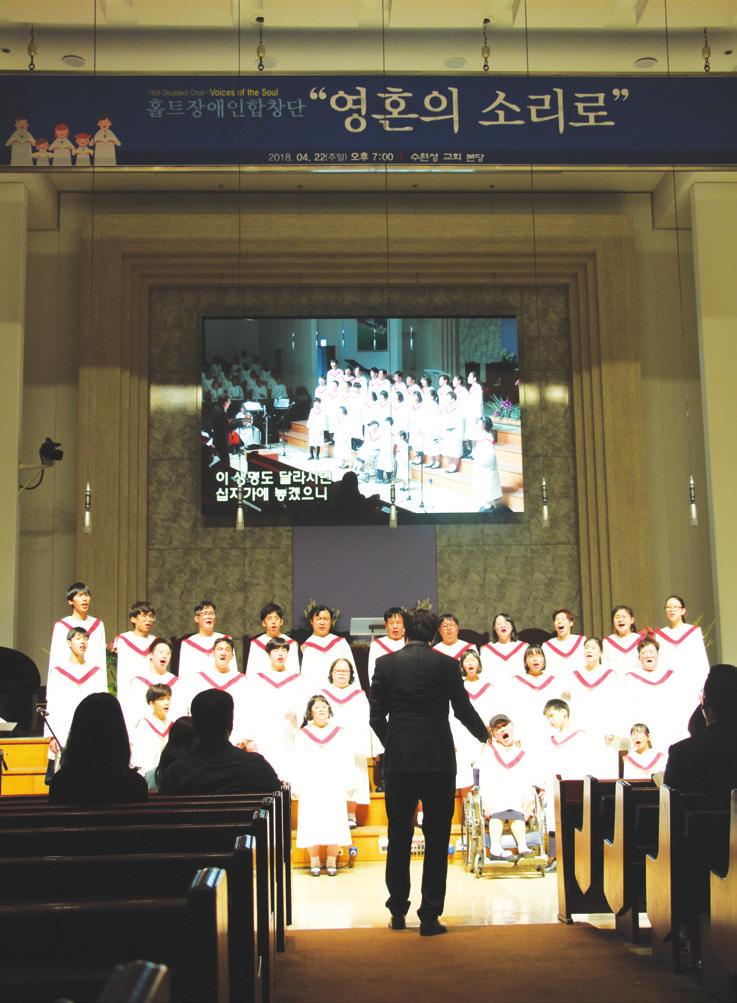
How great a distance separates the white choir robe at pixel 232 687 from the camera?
909 cm

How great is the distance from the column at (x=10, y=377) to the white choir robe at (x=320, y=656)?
10.5ft

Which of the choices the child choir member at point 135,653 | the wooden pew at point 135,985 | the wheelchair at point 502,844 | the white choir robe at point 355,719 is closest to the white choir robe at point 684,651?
the wheelchair at point 502,844

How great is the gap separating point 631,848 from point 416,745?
1144 mm

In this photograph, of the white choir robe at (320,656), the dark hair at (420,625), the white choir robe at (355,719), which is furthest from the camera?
the white choir robe at (320,656)

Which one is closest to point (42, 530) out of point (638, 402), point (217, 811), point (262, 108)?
point (262, 108)

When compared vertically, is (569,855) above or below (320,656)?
below

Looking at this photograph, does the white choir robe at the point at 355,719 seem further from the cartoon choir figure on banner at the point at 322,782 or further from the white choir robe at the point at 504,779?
the white choir robe at the point at 504,779

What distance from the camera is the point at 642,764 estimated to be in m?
8.28

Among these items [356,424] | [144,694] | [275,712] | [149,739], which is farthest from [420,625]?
[356,424]

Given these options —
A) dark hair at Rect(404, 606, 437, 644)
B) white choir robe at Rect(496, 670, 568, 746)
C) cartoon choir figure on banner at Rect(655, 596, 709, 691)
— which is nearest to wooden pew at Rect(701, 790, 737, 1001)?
dark hair at Rect(404, 606, 437, 644)

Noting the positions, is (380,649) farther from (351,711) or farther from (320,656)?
(351,711)

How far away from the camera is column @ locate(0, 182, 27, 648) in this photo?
11.2 metres

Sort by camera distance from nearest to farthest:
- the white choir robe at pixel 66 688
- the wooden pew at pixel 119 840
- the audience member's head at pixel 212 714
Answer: the wooden pew at pixel 119 840, the audience member's head at pixel 212 714, the white choir robe at pixel 66 688

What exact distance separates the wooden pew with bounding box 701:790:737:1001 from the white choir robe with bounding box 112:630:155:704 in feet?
20.8
